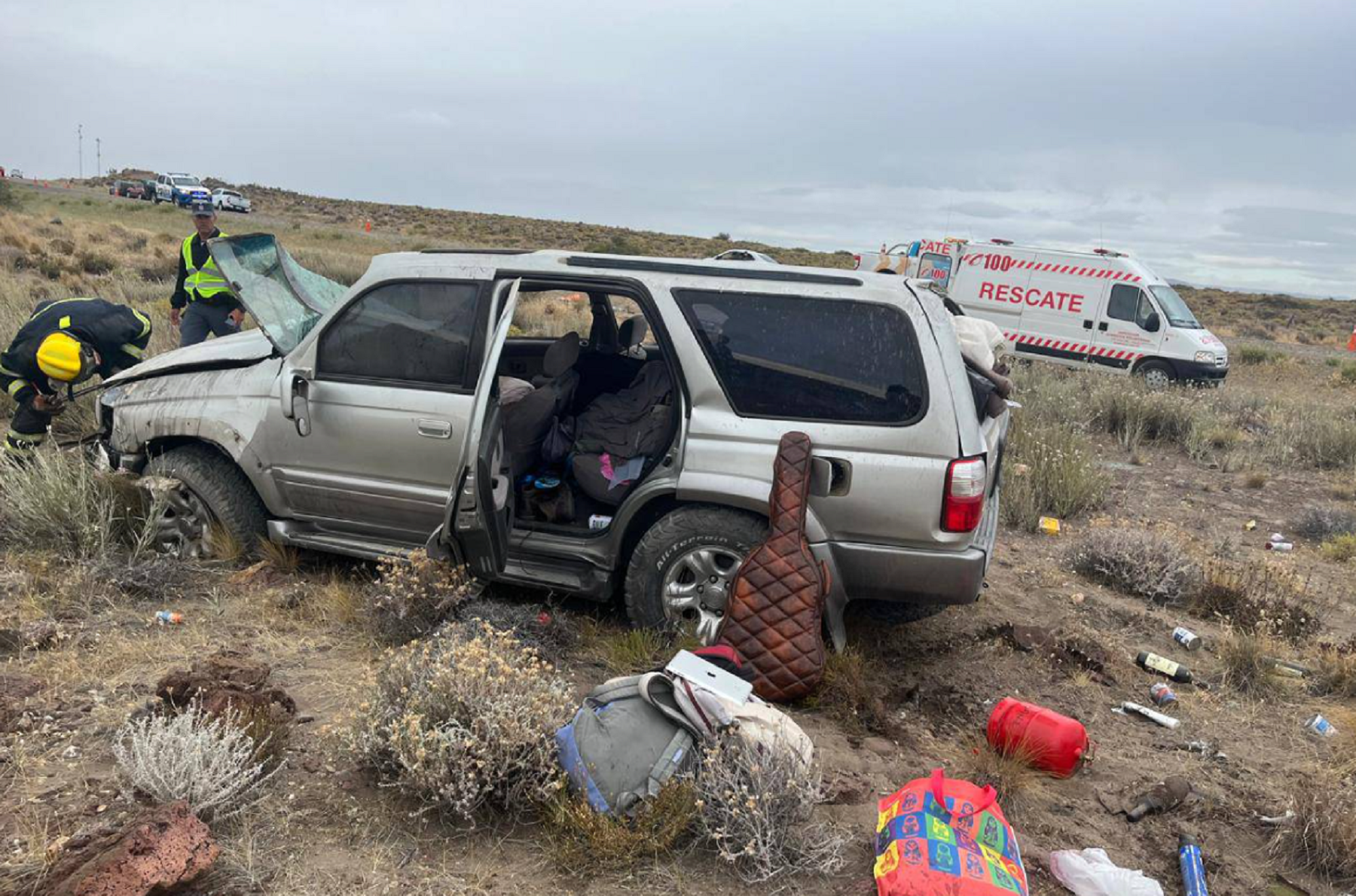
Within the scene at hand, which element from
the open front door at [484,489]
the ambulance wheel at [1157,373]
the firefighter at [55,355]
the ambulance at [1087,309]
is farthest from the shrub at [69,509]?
the ambulance wheel at [1157,373]

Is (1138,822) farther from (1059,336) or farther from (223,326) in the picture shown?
(1059,336)

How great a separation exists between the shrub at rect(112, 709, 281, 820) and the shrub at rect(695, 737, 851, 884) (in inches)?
56.2

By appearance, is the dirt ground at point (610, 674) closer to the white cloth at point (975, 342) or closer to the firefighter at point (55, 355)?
the firefighter at point (55, 355)

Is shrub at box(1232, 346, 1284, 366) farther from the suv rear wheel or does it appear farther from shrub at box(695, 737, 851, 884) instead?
shrub at box(695, 737, 851, 884)

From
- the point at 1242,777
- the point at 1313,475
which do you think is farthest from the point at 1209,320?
the point at 1242,777

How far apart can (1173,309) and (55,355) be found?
53.5ft

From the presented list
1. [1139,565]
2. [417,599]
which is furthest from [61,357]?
[1139,565]

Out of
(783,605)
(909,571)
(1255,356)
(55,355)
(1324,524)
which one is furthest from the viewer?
(1255,356)

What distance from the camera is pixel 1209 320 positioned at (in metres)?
34.5

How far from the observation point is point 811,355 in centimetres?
381

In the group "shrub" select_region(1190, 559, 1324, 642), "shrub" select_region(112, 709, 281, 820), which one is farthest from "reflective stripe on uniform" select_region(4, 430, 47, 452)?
"shrub" select_region(1190, 559, 1324, 642)

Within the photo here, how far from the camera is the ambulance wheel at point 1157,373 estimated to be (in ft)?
47.9

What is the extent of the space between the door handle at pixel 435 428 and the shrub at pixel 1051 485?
182 inches

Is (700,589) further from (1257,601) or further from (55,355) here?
(55,355)
